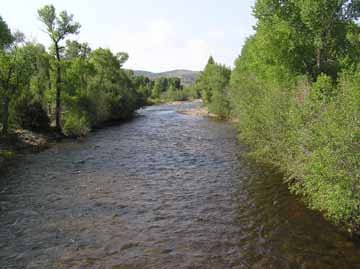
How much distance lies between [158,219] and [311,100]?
9.38 metres

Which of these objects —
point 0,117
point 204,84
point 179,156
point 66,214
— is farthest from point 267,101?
point 204,84

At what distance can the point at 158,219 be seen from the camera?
50.6 ft

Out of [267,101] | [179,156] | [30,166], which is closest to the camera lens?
[267,101]

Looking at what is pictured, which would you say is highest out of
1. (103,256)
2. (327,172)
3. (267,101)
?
(267,101)

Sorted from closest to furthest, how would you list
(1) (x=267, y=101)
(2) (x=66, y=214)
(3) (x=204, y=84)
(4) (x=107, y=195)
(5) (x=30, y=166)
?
(2) (x=66, y=214) < (4) (x=107, y=195) < (1) (x=267, y=101) < (5) (x=30, y=166) < (3) (x=204, y=84)

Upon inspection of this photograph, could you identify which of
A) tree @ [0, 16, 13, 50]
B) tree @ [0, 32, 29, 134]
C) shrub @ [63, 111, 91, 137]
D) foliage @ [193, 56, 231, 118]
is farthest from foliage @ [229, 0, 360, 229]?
foliage @ [193, 56, 231, 118]

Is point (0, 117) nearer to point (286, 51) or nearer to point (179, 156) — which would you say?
point (179, 156)

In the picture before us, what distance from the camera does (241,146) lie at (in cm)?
3306

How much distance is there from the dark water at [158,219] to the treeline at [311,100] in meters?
1.47

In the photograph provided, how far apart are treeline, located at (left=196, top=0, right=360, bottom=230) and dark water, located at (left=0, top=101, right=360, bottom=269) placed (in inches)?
57.9

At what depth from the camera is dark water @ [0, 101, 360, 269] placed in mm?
11930

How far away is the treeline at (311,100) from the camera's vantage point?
12.0m

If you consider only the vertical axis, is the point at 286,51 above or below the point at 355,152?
above

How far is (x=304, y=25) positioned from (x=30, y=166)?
75.1ft
